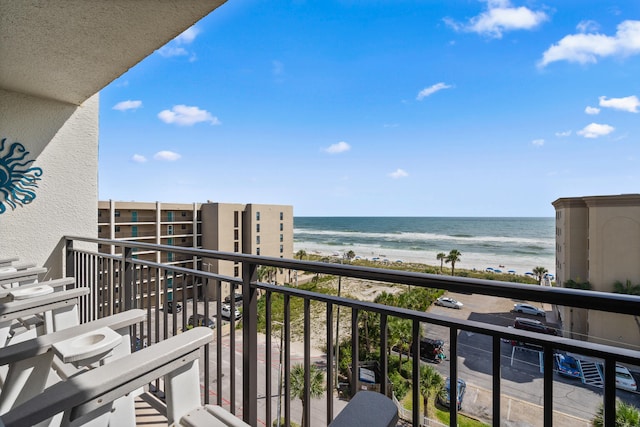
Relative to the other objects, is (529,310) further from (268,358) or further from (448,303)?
(268,358)

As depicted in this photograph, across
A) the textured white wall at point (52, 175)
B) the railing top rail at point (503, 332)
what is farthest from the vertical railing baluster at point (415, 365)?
the textured white wall at point (52, 175)

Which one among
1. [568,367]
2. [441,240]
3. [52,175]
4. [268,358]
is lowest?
[568,367]

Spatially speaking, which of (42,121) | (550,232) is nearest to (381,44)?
(42,121)

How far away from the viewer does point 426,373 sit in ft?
24.7

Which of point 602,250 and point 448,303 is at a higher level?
point 602,250

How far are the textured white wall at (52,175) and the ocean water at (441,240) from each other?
29.0 metres

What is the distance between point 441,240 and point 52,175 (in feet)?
126

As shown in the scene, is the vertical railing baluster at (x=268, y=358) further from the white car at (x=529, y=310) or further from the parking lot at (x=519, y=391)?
the white car at (x=529, y=310)

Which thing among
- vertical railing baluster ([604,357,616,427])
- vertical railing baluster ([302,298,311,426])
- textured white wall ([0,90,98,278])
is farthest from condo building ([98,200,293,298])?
vertical railing baluster ([604,357,616,427])

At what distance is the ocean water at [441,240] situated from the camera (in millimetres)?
29156

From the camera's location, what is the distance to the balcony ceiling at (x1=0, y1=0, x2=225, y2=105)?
1.41m

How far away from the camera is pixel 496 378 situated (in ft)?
2.63

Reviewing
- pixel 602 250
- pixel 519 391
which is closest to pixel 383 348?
pixel 519 391

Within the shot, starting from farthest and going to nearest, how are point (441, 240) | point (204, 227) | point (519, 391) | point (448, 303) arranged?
point (441, 240), point (204, 227), point (448, 303), point (519, 391)
